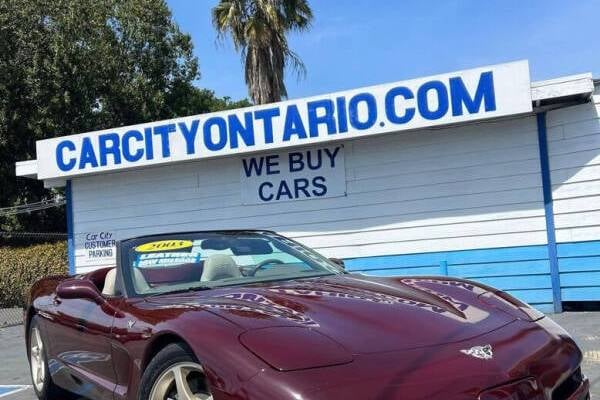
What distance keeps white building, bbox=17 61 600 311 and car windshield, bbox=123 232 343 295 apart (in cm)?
482

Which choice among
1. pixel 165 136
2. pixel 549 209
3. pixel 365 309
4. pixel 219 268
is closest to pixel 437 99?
pixel 549 209

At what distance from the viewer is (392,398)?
2.50 m

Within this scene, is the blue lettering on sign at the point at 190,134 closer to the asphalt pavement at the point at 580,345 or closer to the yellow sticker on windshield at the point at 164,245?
the asphalt pavement at the point at 580,345

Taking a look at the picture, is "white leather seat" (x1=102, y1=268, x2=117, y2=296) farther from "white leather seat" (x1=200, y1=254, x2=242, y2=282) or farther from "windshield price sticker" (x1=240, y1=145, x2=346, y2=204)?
"windshield price sticker" (x1=240, y1=145, x2=346, y2=204)

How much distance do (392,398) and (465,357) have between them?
443mm

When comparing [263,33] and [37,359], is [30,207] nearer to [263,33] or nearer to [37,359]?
[263,33]

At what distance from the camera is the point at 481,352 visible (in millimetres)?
2824

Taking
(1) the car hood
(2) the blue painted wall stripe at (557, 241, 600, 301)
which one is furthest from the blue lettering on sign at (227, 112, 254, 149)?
(1) the car hood

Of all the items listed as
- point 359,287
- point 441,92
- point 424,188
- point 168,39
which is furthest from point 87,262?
point 168,39

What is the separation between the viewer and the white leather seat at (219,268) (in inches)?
165

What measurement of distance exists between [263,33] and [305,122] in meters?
9.66

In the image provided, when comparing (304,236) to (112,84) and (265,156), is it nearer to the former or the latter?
(265,156)

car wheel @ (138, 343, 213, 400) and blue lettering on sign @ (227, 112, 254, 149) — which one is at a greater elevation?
blue lettering on sign @ (227, 112, 254, 149)

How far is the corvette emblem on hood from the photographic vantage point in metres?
2.79
